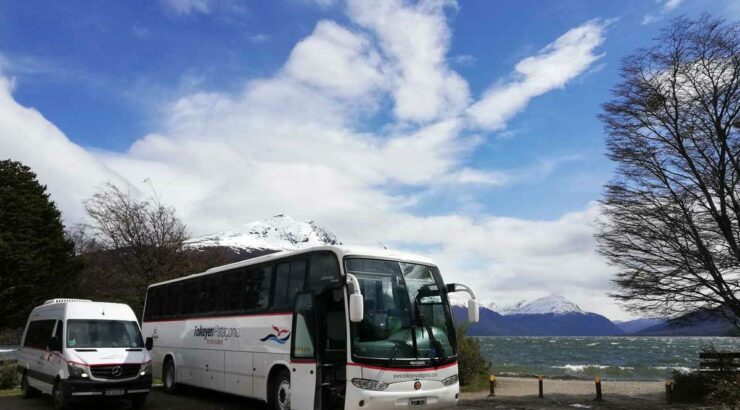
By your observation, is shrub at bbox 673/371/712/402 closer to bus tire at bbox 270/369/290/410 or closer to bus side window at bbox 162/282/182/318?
bus tire at bbox 270/369/290/410

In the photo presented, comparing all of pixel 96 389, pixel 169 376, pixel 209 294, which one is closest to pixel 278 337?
pixel 96 389

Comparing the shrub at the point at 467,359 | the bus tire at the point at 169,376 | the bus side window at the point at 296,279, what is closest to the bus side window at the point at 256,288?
the bus side window at the point at 296,279

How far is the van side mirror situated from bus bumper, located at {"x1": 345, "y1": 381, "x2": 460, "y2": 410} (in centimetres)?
756

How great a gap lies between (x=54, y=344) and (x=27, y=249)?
36.9m

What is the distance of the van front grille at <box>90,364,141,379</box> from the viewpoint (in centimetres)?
1262

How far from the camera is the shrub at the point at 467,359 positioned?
2272 cm

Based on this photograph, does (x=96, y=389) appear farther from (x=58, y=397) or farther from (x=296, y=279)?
(x=296, y=279)

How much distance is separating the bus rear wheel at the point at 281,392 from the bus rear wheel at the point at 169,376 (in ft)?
22.2

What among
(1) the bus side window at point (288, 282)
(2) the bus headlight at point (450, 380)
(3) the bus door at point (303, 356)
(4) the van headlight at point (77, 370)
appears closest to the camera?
(2) the bus headlight at point (450, 380)

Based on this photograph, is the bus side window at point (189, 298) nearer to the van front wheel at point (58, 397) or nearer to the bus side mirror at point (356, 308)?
the van front wheel at point (58, 397)

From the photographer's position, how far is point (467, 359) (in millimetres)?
23031

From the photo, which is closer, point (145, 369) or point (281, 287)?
point (281, 287)

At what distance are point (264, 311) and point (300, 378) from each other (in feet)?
7.45

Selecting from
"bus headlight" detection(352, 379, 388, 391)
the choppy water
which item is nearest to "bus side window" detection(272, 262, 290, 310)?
"bus headlight" detection(352, 379, 388, 391)
